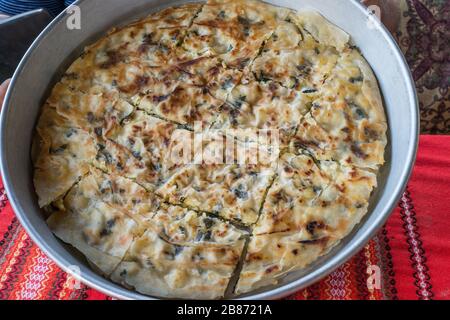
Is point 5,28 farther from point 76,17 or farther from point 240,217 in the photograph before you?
point 240,217

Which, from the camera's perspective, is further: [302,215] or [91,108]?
[91,108]

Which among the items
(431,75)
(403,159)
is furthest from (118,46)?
(431,75)

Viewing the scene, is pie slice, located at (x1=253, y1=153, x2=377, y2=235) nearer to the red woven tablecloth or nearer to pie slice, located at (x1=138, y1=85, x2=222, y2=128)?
the red woven tablecloth

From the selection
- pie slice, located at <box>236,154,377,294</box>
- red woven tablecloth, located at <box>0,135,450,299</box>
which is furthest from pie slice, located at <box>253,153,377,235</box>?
red woven tablecloth, located at <box>0,135,450,299</box>

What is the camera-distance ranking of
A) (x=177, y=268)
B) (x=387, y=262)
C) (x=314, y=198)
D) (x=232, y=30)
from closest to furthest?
(x=177, y=268) → (x=314, y=198) → (x=387, y=262) → (x=232, y=30)

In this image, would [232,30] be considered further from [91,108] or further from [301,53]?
[91,108]

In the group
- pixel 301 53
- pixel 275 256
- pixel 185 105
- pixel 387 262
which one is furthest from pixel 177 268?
pixel 301 53
